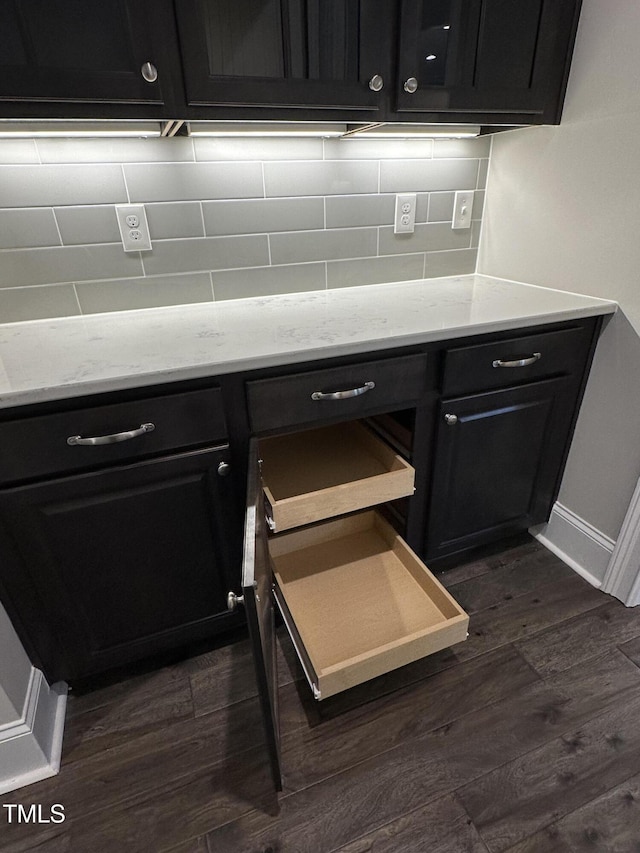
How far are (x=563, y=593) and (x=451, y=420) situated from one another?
2.55 ft

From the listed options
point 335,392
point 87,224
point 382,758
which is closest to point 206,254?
point 87,224

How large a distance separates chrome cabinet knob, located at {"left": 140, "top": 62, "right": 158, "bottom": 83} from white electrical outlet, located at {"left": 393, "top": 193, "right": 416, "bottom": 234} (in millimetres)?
851

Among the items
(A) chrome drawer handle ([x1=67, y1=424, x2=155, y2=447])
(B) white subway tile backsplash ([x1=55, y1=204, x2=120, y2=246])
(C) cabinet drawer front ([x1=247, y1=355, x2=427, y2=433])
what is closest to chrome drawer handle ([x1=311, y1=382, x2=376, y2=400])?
(C) cabinet drawer front ([x1=247, y1=355, x2=427, y2=433])

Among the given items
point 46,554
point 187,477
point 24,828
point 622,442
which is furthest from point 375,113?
point 24,828

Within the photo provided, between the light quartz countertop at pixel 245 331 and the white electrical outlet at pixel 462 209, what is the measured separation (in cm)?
26

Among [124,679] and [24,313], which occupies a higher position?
[24,313]

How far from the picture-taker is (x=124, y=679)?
4.31ft

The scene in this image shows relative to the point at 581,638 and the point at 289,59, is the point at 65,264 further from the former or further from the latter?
the point at 581,638

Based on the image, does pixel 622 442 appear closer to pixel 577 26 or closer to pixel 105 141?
pixel 577 26

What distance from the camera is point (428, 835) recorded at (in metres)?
0.98

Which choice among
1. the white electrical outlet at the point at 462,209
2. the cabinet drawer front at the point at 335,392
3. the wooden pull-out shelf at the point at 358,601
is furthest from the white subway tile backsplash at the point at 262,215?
the wooden pull-out shelf at the point at 358,601

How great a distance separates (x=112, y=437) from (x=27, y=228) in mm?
707

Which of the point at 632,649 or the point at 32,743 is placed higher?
the point at 32,743

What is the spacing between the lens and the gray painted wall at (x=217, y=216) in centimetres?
123
